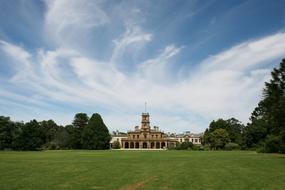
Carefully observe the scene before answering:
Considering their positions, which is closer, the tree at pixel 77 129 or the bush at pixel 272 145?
the bush at pixel 272 145

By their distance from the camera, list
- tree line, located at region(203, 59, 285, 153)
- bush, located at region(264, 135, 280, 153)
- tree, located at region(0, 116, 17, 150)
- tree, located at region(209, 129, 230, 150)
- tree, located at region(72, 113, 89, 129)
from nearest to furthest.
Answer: tree line, located at region(203, 59, 285, 153) → bush, located at region(264, 135, 280, 153) → tree, located at region(0, 116, 17, 150) → tree, located at region(209, 129, 230, 150) → tree, located at region(72, 113, 89, 129)

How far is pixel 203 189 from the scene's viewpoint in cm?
1321

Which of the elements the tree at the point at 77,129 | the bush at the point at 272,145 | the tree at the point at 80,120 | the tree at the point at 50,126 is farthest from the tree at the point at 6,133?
the bush at the point at 272,145

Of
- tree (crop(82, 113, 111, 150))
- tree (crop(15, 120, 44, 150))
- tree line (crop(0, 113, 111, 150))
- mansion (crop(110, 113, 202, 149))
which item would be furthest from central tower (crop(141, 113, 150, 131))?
tree (crop(15, 120, 44, 150))

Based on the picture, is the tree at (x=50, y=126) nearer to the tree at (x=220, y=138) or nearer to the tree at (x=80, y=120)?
the tree at (x=80, y=120)

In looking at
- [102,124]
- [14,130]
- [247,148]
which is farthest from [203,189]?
[102,124]

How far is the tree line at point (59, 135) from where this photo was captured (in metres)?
80.8

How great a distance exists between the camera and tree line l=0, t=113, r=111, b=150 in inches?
3182

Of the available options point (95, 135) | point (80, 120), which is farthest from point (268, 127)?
point (80, 120)

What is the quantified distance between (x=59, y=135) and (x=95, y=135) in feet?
45.0

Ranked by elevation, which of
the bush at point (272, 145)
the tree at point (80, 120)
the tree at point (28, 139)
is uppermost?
the tree at point (80, 120)

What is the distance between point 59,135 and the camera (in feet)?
326

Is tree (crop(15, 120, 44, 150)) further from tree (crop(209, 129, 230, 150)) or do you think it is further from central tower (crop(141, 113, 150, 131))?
central tower (crop(141, 113, 150, 131))

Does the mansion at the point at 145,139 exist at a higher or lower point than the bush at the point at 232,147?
higher
